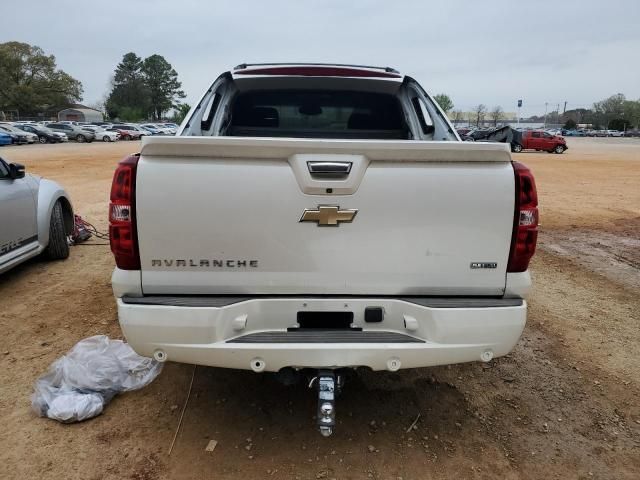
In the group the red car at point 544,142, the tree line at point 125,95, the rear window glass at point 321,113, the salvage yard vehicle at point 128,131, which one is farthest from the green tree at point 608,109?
the rear window glass at point 321,113

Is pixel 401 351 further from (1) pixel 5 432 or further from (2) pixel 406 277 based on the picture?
(1) pixel 5 432

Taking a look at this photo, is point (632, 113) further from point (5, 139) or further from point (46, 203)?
point (46, 203)

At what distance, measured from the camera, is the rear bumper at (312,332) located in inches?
95.6

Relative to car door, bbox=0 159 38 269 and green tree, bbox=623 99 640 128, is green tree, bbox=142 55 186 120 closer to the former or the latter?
green tree, bbox=623 99 640 128

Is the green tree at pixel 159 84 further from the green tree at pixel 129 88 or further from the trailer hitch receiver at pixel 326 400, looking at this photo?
the trailer hitch receiver at pixel 326 400

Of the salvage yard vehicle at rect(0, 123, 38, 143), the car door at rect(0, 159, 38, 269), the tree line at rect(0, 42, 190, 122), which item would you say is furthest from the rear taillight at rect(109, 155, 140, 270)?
the tree line at rect(0, 42, 190, 122)

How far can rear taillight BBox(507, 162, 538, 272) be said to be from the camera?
250 cm

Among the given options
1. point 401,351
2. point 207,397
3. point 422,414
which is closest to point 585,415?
point 422,414

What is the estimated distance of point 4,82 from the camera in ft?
283

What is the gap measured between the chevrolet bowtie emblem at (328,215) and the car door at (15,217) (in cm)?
394

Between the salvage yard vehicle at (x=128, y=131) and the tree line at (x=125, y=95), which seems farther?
the tree line at (x=125, y=95)

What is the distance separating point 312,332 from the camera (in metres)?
2.52

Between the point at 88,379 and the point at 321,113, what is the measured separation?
298 cm

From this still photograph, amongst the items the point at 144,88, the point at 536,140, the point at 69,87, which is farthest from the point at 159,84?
the point at 536,140
